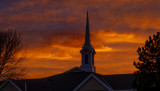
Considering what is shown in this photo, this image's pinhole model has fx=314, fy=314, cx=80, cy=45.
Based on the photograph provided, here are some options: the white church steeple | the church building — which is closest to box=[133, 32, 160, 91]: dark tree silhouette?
the church building

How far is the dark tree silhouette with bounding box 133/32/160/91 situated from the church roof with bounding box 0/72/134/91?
30.2 ft

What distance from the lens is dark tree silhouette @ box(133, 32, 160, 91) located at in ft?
80.5

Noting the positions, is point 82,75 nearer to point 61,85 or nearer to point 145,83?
point 61,85

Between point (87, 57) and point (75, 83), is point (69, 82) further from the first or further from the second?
point (87, 57)

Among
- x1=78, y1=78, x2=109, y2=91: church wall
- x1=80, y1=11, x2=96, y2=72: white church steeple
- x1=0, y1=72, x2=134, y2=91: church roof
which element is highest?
x1=80, y1=11, x2=96, y2=72: white church steeple

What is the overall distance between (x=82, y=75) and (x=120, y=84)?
715 centimetres

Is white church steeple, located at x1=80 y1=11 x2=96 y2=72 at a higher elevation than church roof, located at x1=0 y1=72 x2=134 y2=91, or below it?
higher

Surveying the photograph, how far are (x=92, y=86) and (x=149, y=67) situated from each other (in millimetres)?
10029

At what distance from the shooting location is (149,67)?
2528cm

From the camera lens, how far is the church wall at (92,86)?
33.8m

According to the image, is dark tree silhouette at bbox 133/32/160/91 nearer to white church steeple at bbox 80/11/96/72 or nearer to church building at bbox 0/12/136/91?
church building at bbox 0/12/136/91

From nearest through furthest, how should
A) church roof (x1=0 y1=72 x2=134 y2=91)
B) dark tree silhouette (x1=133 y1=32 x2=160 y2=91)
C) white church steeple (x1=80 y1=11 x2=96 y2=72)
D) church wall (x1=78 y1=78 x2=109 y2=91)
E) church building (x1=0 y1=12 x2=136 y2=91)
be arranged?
dark tree silhouette (x1=133 y1=32 x2=160 y2=91), church wall (x1=78 y1=78 x2=109 y2=91), church building (x1=0 y1=12 x2=136 y2=91), church roof (x1=0 y1=72 x2=134 y2=91), white church steeple (x1=80 y1=11 x2=96 y2=72)

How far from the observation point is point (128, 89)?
112 ft

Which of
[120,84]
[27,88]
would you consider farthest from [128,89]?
[27,88]
